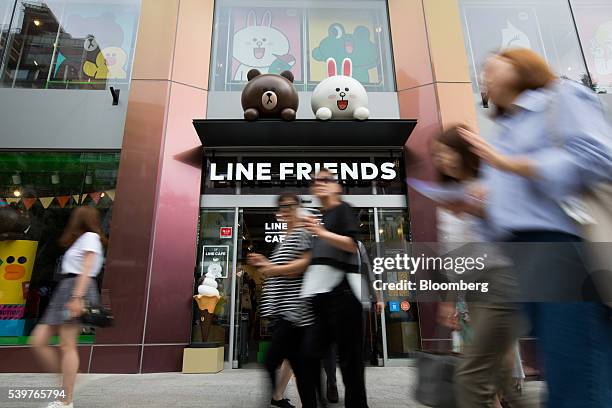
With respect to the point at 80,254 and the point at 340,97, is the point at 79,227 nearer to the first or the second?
the point at 80,254

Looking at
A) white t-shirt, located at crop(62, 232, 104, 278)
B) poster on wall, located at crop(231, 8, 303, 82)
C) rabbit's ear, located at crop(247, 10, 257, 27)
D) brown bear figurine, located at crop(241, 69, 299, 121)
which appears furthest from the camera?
rabbit's ear, located at crop(247, 10, 257, 27)

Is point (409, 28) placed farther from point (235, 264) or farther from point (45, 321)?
point (45, 321)

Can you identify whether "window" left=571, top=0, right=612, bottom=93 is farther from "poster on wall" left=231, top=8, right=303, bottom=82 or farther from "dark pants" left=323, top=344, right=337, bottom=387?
"dark pants" left=323, top=344, right=337, bottom=387

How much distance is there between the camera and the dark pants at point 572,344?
111cm

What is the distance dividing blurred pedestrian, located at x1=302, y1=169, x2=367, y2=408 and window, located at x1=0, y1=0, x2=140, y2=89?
22.4ft

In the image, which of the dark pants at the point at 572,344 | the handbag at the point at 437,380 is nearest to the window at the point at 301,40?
the handbag at the point at 437,380

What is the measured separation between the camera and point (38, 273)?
686 cm

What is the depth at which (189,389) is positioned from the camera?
176 inches

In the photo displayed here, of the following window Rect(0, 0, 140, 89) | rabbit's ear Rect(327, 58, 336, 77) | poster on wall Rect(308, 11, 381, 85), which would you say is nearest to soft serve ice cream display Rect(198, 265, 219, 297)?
window Rect(0, 0, 140, 89)

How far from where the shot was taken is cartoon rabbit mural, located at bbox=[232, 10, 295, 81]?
27.5 ft

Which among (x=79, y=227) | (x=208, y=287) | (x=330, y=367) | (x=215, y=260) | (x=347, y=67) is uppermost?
(x=347, y=67)

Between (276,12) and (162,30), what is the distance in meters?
2.57

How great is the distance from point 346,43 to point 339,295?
7.38 m

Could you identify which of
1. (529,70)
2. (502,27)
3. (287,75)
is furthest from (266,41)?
(529,70)
